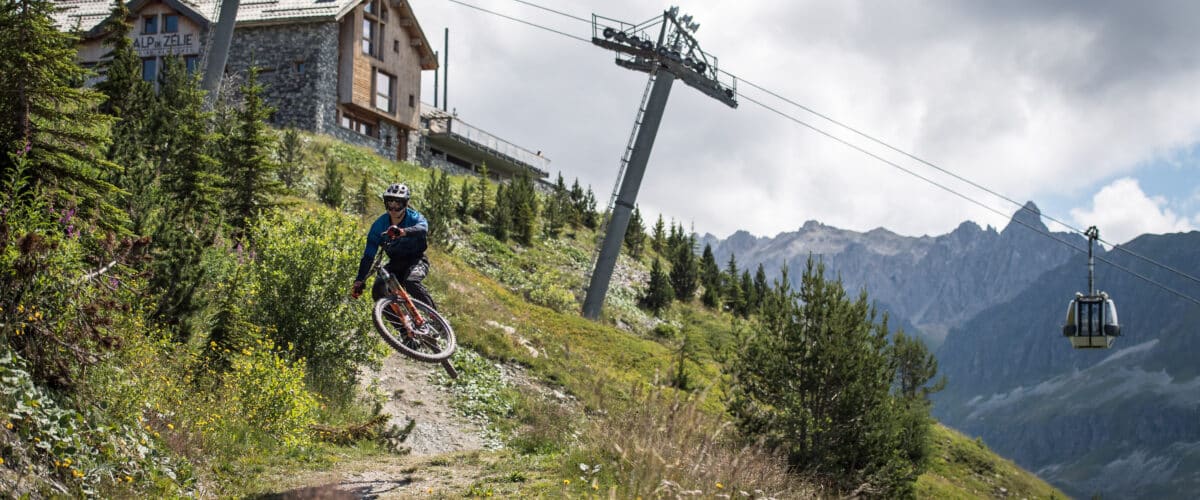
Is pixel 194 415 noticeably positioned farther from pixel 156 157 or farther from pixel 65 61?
pixel 156 157

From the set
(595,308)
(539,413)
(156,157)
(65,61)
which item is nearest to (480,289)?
(595,308)

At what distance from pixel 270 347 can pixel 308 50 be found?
39.0 meters

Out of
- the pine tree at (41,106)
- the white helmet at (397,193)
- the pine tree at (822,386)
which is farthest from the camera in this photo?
the pine tree at (822,386)

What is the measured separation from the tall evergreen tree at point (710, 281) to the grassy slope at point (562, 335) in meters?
1.92

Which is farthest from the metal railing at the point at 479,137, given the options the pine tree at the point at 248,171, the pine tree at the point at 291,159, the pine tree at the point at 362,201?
the pine tree at the point at 248,171

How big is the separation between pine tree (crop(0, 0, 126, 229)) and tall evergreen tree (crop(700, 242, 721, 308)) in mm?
44951

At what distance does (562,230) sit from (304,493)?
4317 cm

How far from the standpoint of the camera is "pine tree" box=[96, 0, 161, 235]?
18625 millimetres

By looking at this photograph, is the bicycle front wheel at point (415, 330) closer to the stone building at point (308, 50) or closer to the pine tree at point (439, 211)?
the pine tree at point (439, 211)

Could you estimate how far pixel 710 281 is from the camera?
60.4m

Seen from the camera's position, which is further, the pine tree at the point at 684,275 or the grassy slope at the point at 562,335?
the pine tree at the point at 684,275

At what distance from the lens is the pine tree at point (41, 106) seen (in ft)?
45.9

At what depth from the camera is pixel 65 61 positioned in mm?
14469

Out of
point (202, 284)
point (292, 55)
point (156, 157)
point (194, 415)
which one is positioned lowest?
point (194, 415)
